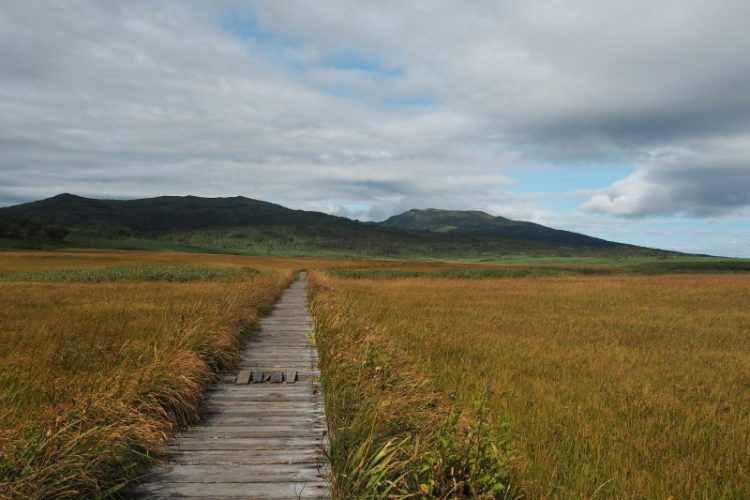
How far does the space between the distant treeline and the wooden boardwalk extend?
411 feet

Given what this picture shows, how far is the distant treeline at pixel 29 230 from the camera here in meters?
105

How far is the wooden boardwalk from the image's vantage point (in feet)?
12.4

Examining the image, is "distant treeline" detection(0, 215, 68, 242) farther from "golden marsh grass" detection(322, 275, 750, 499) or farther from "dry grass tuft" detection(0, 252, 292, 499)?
"golden marsh grass" detection(322, 275, 750, 499)

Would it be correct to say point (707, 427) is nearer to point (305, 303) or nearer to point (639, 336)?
point (639, 336)

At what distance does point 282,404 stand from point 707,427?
5958 millimetres

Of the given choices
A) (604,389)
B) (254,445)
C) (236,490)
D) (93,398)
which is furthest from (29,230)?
(604,389)

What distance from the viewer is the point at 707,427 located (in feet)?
19.9

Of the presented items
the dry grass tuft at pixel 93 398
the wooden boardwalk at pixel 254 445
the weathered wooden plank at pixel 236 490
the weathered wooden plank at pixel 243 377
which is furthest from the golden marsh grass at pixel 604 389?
the dry grass tuft at pixel 93 398

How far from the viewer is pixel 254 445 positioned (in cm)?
463

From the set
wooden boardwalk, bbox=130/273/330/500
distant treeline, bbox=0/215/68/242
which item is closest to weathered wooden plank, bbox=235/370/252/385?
wooden boardwalk, bbox=130/273/330/500

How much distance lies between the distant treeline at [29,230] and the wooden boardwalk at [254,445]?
125 metres

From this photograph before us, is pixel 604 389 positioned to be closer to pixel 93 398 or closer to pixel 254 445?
pixel 254 445

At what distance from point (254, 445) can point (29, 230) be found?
135 metres

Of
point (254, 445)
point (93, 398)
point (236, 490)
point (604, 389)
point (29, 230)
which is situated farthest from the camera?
point (29, 230)
